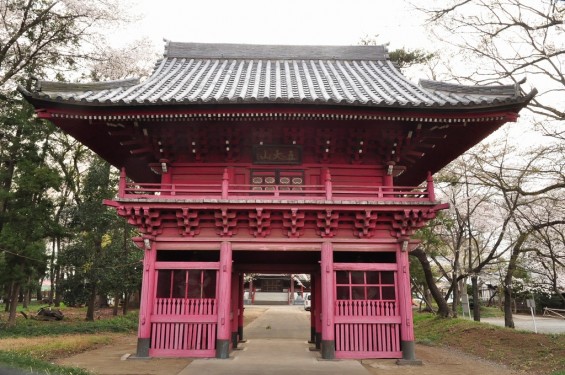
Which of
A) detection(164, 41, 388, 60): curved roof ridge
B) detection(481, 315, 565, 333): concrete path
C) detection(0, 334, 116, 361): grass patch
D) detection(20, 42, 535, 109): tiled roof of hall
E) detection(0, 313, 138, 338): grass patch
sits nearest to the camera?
A: detection(20, 42, 535, 109): tiled roof of hall

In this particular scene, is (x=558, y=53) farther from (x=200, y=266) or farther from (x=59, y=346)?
(x=59, y=346)

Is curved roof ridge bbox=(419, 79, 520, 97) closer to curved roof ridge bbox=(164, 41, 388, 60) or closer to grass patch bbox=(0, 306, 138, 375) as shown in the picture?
curved roof ridge bbox=(164, 41, 388, 60)

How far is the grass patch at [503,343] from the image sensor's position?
468 inches

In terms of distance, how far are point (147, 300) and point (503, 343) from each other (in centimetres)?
1334

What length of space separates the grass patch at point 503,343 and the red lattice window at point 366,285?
4.42 meters

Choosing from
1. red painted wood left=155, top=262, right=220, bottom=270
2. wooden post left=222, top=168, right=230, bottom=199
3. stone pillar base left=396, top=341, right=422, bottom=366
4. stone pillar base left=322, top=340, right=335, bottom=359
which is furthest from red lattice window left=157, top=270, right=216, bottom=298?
stone pillar base left=396, top=341, right=422, bottom=366

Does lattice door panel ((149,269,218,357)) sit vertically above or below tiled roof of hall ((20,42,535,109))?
below

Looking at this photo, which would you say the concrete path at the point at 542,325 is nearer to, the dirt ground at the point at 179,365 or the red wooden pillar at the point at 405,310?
the dirt ground at the point at 179,365

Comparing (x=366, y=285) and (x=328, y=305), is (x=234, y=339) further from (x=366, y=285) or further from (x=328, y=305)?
(x=366, y=285)

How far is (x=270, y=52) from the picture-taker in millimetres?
16891

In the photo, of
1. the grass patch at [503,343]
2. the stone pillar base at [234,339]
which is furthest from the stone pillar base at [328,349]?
the grass patch at [503,343]

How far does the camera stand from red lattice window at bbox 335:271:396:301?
11539mm

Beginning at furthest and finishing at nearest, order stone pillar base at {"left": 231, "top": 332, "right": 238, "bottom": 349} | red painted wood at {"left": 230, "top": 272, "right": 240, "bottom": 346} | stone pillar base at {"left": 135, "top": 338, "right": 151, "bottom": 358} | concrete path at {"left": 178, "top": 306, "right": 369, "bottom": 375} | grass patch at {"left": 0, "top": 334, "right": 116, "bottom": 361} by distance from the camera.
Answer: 1. red painted wood at {"left": 230, "top": 272, "right": 240, "bottom": 346}
2. stone pillar base at {"left": 231, "top": 332, "right": 238, "bottom": 349}
3. grass patch at {"left": 0, "top": 334, "right": 116, "bottom": 361}
4. stone pillar base at {"left": 135, "top": 338, "right": 151, "bottom": 358}
5. concrete path at {"left": 178, "top": 306, "right": 369, "bottom": 375}

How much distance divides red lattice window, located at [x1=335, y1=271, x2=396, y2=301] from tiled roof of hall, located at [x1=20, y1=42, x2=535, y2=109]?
191 inches
